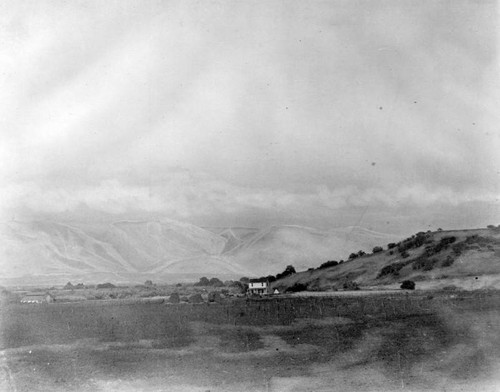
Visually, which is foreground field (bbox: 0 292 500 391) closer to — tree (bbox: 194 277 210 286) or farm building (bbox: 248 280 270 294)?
farm building (bbox: 248 280 270 294)

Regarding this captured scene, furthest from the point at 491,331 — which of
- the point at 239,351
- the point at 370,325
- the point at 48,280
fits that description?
the point at 48,280

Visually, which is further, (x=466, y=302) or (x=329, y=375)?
(x=466, y=302)

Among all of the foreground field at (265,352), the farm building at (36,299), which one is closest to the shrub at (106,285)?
the farm building at (36,299)

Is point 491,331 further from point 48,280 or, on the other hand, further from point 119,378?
point 48,280

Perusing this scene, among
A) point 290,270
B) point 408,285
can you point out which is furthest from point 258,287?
point 290,270

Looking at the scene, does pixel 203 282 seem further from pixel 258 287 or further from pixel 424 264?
pixel 424 264

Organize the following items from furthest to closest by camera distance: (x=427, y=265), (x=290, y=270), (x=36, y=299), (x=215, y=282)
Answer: (x=290, y=270)
(x=215, y=282)
(x=427, y=265)
(x=36, y=299)
